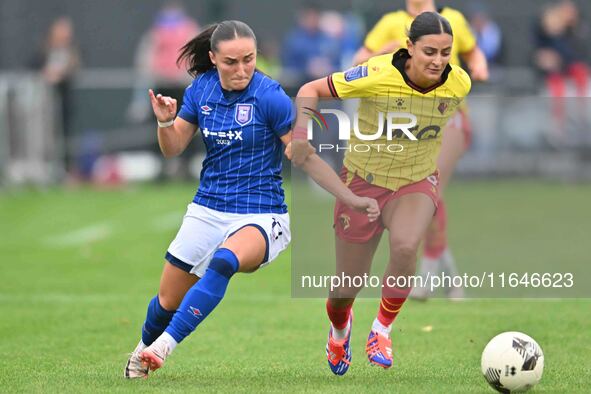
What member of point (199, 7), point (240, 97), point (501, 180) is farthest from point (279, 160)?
point (199, 7)

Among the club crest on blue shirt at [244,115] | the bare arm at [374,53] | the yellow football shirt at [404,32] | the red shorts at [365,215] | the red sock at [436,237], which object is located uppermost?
the yellow football shirt at [404,32]

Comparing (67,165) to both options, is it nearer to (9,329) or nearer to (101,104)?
(101,104)

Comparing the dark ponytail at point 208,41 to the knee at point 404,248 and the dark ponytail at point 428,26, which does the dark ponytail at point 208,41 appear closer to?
the dark ponytail at point 428,26

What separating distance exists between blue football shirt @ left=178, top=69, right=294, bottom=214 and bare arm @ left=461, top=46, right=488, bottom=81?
2.81 metres

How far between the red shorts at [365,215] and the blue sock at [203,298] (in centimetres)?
89

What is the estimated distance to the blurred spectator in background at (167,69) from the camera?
72.1 feet

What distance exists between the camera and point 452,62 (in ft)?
31.5

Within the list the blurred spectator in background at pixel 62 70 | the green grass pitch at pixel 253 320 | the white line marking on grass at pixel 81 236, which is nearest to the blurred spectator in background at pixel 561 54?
the green grass pitch at pixel 253 320

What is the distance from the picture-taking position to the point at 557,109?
2116 cm

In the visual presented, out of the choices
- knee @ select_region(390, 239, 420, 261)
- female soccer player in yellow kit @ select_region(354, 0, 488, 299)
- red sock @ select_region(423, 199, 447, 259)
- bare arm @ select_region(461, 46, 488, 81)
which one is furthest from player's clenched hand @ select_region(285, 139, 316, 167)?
red sock @ select_region(423, 199, 447, 259)

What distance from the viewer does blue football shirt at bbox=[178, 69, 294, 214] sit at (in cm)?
711

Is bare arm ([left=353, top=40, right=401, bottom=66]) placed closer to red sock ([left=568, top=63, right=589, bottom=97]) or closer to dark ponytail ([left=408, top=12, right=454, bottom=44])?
dark ponytail ([left=408, top=12, right=454, bottom=44])

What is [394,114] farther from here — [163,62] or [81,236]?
[163,62]

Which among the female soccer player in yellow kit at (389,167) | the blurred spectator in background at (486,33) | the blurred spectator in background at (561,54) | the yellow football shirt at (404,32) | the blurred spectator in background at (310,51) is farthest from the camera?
the blurred spectator in background at (310,51)
